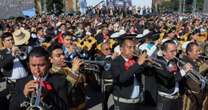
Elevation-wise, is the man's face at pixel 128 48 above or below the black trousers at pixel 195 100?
above

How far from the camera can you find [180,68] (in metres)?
7.54

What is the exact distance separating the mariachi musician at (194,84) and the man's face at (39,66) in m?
3.66

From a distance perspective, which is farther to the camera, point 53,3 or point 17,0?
point 53,3

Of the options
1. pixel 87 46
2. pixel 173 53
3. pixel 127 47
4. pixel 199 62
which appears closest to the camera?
pixel 127 47

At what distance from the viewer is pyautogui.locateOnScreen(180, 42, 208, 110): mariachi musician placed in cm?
785

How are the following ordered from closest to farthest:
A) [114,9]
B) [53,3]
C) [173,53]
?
[173,53] → [114,9] → [53,3]

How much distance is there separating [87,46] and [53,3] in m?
45.8

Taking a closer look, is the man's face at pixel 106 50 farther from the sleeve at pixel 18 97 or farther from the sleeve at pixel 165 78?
Answer: the sleeve at pixel 18 97

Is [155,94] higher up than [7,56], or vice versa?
[7,56]

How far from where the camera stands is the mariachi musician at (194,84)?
25.8 feet

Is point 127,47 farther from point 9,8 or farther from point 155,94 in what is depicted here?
point 9,8

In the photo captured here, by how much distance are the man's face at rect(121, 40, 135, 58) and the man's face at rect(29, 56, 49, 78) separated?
2.45 m

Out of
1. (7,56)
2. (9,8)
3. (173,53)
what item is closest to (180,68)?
(173,53)

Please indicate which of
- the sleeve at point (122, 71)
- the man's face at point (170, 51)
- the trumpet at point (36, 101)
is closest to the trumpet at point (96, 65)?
the man's face at point (170, 51)
